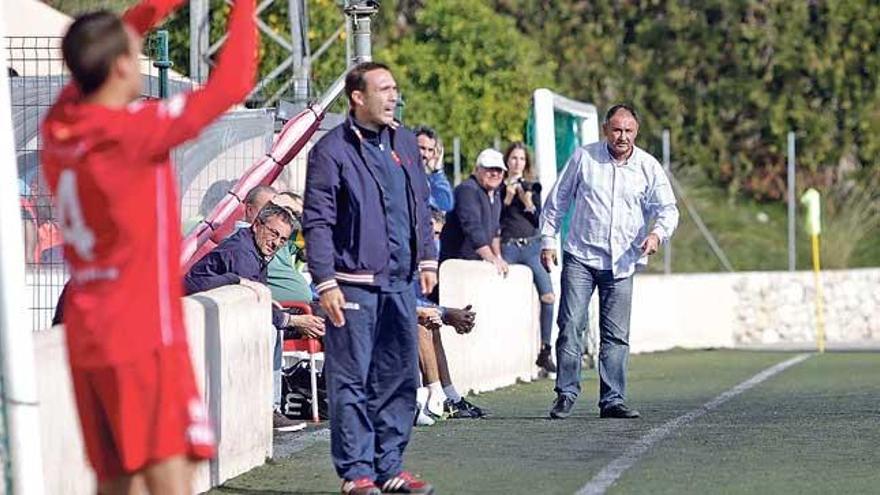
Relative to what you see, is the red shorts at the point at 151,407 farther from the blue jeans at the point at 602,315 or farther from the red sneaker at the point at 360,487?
the blue jeans at the point at 602,315

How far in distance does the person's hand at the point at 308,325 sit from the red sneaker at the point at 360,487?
313 cm

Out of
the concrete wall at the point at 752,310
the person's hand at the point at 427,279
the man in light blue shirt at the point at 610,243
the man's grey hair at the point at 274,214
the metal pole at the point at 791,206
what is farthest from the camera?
the metal pole at the point at 791,206

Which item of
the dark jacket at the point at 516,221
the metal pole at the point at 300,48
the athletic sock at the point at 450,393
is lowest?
the athletic sock at the point at 450,393

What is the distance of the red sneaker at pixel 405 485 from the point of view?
31.1ft

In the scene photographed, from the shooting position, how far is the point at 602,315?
44.4 ft

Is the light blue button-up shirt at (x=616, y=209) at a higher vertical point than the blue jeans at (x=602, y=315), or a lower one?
higher

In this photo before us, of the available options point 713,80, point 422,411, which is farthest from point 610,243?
point 713,80

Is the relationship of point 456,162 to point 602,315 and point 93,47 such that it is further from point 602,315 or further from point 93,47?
point 93,47

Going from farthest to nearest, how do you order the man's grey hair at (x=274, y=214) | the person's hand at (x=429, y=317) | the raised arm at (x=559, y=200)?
1. the raised arm at (x=559, y=200)
2. the person's hand at (x=429, y=317)
3. the man's grey hair at (x=274, y=214)

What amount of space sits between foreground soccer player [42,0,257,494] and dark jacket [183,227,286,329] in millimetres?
5515

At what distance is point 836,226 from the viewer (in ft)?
94.6

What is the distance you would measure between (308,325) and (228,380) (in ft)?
7.54

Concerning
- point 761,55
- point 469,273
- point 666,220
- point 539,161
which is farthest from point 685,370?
point 761,55

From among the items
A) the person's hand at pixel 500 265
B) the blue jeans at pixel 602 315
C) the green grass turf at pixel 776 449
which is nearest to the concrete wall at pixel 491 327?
the person's hand at pixel 500 265
